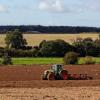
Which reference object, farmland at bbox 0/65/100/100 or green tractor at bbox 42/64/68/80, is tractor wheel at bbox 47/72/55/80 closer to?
green tractor at bbox 42/64/68/80

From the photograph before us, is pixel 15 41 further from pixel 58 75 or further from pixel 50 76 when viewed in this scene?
pixel 50 76

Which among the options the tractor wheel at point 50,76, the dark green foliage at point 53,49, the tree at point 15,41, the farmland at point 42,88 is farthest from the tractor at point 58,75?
the tree at point 15,41

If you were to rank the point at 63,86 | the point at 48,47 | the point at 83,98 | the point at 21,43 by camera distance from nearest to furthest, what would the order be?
1. the point at 83,98
2. the point at 63,86
3. the point at 48,47
4. the point at 21,43

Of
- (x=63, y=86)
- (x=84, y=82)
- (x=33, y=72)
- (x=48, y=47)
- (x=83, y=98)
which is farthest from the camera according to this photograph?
(x=48, y=47)

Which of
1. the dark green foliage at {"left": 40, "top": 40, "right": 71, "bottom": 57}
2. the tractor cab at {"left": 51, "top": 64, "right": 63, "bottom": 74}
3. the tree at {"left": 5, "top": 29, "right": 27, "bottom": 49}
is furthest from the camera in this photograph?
the tree at {"left": 5, "top": 29, "right": 27, "bottom": 49}

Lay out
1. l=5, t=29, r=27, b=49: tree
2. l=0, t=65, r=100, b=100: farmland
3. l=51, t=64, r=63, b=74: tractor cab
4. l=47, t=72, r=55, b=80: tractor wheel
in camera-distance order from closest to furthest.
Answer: l=0, t=65, r=100, b=100: farmland, l=47, t=72, r=55, b=80: tractor wheel, l=51, t=64, r=63, b=74: tractor cab, l=5, t=29, r=27, b=49: tree

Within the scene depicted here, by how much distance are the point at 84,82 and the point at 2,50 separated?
4644cm

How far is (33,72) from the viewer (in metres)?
45.9

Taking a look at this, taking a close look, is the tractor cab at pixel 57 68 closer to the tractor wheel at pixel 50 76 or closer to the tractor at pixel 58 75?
the tractor at pixel 58 75

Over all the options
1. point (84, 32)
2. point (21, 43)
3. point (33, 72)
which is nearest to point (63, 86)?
point (33, 72)

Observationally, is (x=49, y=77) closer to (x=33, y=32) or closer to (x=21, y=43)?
(x=21, y=43)

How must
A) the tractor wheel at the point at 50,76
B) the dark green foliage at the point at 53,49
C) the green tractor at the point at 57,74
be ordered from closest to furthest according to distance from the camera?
the tractor wheel at the point at 50,76 < the green tractor at the point at 57,74 < the dark green foliage at the point at 53,49

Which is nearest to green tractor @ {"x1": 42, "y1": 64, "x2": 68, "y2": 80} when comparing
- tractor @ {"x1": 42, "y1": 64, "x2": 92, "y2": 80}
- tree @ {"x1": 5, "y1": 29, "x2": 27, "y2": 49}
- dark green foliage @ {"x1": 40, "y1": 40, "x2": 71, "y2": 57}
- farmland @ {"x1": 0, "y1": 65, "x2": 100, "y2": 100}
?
tractor @ {"x1": 42, "y1": 64, "x2": 92, "y2": 80}

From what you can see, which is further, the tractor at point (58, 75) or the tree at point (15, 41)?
the tree at point (15, 41)
